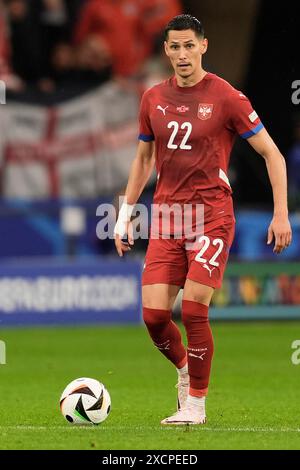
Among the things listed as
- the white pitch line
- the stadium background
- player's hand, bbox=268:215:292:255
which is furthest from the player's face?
the stadium background

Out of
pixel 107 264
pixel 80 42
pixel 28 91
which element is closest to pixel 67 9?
pixel 80 42

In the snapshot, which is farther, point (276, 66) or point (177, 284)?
point (276, 66)

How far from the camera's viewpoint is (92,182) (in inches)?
669

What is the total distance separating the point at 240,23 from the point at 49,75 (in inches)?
147

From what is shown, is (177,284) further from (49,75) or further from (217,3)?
A: (217,3)

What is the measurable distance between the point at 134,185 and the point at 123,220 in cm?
24

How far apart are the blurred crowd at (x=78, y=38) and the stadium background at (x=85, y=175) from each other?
2cm

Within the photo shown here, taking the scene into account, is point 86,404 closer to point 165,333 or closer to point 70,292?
point 165,333

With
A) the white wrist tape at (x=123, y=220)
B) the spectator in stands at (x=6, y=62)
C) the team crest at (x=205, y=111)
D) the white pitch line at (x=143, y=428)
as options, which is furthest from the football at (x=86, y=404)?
the spectator in stands at (x=6, y=62)

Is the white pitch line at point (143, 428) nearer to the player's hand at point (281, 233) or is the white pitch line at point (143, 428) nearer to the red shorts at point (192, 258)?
the red shorts at point (192, 258)

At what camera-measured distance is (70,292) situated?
16.3m

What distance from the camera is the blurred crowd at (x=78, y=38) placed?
17.8 metres

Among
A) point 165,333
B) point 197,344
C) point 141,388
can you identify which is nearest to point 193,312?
point 197,344

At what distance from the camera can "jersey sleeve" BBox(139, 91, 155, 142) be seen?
873 cm
